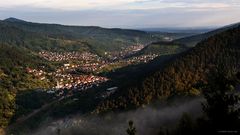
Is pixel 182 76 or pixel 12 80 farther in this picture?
pixel 12 80

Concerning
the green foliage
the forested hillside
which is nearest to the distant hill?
the forested hillside

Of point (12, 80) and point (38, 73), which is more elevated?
point (12, 80)

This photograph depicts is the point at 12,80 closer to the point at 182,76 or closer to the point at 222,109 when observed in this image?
the point at 182,76

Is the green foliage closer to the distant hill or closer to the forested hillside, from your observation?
the distant hill

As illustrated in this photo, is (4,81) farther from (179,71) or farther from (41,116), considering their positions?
(179,71)

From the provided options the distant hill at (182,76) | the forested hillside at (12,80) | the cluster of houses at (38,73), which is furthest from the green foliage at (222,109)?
the cluster of houses at (38,73)

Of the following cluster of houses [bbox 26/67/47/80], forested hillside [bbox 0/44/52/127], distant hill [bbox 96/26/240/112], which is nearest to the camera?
distant hill [bbox 96/26/240/112]

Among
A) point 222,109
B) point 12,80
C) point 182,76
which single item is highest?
point 222,109

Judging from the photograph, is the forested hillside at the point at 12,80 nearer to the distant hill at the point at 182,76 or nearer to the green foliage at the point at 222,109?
the distant hill at the point at 182,76

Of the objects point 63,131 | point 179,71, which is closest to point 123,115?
point 63,131

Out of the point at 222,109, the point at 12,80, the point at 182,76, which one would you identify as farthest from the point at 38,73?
the point at 222,109
